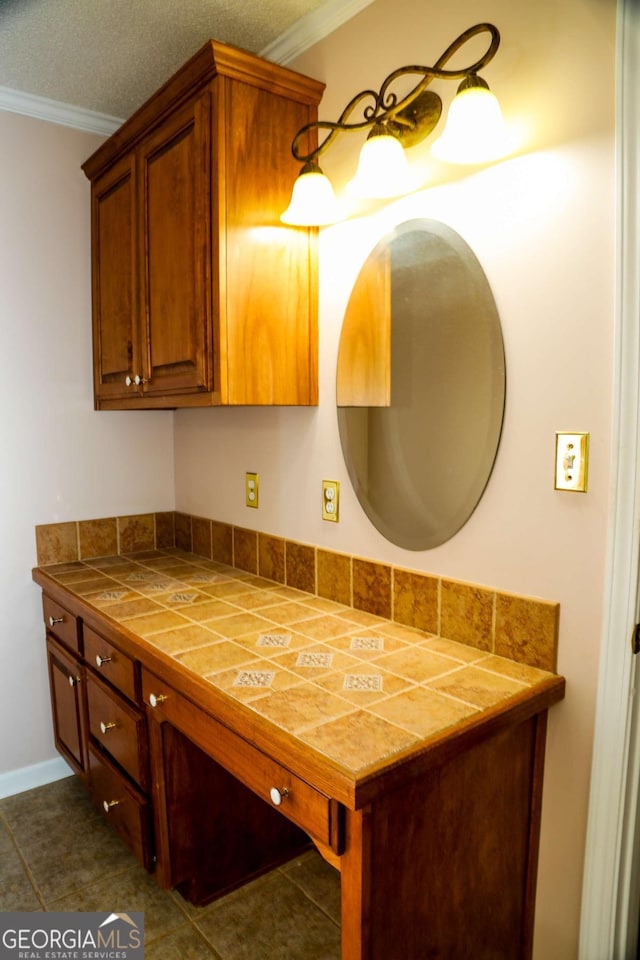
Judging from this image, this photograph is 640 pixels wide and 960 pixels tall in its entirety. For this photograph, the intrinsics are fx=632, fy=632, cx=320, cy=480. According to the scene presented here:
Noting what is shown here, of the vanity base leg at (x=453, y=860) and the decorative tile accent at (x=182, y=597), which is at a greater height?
the decorative tile accent at (x=182, y=597)

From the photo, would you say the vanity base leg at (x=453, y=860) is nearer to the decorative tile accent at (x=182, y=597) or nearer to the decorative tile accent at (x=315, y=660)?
the decorative tile accent at (x=315, y=660)

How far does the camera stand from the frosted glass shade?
1.21 meters

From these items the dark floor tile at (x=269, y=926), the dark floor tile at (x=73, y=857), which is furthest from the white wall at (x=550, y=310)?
the dark floor tile at (x=73, y=857)

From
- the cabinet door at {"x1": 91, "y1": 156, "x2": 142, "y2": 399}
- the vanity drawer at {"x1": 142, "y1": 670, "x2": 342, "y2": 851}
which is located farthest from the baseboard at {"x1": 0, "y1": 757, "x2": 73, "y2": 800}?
the cabinet door at {"x1": 91, "y1": 156, "x2": 142, "y2": 399}

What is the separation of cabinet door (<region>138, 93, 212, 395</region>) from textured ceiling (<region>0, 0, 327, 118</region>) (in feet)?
0.86

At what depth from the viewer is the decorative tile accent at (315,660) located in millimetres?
1362

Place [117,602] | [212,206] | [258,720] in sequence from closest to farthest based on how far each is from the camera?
[258,720] < [212,206] < [117,602]

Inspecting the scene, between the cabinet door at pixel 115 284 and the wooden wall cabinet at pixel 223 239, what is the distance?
65 mm

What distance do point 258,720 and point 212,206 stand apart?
125 cm

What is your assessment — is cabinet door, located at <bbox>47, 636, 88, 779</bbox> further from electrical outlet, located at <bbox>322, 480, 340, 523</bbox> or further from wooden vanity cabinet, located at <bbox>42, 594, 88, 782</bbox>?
electrical outlet, located at <bbox>322, 480, 340, 523</bbox>

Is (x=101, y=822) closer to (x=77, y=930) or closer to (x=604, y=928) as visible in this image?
(x=77, y=930)

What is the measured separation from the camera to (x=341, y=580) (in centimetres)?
180

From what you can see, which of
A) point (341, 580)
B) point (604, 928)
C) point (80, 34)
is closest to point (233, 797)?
point (341, 580)

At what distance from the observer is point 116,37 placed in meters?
1.82
